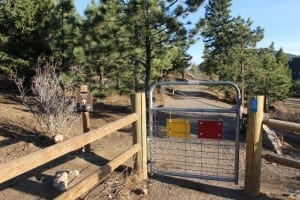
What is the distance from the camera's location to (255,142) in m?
5.50

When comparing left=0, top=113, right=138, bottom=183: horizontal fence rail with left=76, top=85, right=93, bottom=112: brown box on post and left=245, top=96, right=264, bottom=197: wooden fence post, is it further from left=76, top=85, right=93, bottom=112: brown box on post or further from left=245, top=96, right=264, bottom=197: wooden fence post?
left=76, top=85, right=93, bottom=112: brown box on post

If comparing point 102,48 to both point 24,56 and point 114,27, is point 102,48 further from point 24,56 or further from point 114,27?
point 24,56

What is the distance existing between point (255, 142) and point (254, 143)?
0.02m

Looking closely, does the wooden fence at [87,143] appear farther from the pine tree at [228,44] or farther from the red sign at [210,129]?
the pine tree at [228,44]

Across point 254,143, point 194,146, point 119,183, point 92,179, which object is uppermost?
point 254,143

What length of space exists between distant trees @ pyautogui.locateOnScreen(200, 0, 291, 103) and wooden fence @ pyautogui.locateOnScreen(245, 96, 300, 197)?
19.1 m

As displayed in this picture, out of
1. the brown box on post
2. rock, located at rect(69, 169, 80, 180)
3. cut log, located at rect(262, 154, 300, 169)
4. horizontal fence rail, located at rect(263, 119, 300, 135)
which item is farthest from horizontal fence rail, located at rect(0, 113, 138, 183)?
cut log, located at rect(262, 154, 300, 169)

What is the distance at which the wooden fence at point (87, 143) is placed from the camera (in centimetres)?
330

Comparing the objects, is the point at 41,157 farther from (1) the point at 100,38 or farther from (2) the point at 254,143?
(1) the point at 100,38

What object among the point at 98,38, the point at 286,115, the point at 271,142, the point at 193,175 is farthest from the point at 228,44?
the point at 193,175

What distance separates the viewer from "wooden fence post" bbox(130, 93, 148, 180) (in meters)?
6.08

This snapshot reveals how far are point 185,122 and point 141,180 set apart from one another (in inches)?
46.1

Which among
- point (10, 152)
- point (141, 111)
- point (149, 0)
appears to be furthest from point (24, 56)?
point (141, 111)

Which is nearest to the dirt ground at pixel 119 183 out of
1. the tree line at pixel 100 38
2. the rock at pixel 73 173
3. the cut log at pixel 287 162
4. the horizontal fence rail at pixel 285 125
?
the rock at pixel 73 173
